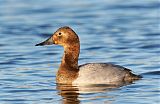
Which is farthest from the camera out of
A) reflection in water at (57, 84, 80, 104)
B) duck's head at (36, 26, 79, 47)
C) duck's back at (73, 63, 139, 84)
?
duck's head at (36, 26, 79, 47)

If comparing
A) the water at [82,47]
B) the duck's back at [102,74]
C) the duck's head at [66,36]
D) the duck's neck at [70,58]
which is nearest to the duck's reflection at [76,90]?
the water at [82,47]

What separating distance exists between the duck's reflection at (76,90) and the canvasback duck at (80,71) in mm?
202

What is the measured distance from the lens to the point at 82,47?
61.8 ft

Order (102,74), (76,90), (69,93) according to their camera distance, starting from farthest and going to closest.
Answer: (102,74) < (76,90) < (69,93)

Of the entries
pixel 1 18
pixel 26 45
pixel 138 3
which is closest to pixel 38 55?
pixel 26 45

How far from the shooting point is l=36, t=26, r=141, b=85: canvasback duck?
14.0m

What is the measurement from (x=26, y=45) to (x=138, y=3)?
7715 mm

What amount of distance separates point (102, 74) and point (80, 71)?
45 cm

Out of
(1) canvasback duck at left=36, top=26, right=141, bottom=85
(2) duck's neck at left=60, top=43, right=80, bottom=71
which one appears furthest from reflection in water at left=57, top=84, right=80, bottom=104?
(2) duck's neck at left=60, top=43, right=80, bottom=71

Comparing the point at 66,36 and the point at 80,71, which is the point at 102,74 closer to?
the point at 80,71

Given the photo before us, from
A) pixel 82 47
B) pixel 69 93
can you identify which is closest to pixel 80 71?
pixel 69 93

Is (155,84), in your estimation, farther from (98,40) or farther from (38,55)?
(98,40)

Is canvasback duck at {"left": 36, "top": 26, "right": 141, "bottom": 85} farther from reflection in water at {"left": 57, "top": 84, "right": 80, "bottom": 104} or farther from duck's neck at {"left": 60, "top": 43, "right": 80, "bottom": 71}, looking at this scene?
reflection in water at {"left": 57, "top": 84, "right": 80, "bottom": 104}

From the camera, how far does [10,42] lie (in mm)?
19797
